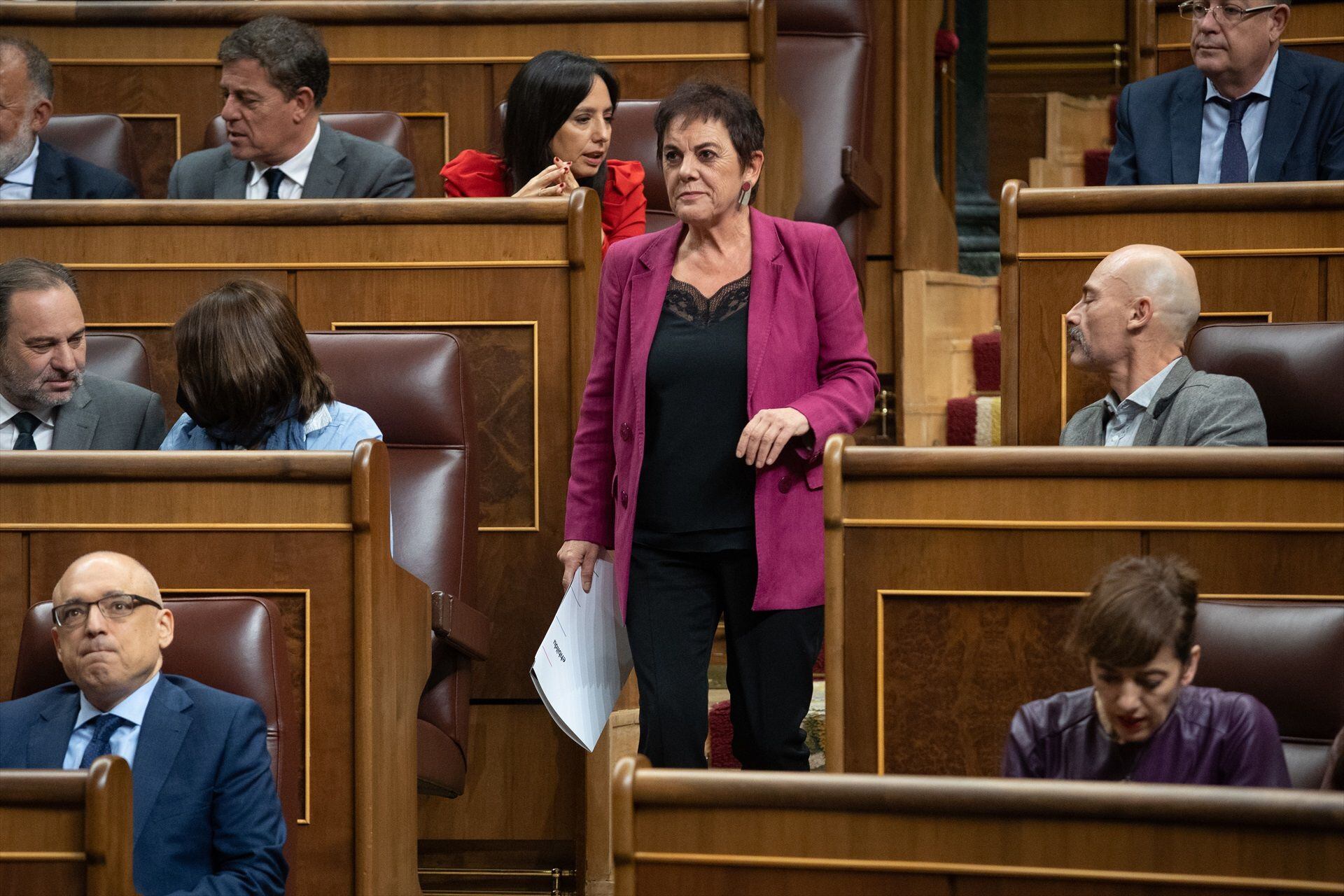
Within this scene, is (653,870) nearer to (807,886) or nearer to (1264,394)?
(807,886)

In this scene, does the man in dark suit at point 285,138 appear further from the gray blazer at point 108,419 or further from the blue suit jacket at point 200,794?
the blue suit jacket at point 200,794

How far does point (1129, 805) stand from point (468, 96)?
1550 millimetres

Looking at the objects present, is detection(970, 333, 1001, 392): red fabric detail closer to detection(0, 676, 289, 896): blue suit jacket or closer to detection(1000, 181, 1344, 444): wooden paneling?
detection(1000, 181, 1344, 444): wooden paneling

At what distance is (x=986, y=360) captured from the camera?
2402 mm

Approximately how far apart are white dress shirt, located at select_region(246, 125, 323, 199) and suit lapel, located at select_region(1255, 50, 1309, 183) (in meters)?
0.99

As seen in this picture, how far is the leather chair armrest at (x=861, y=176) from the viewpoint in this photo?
2217 millimetres

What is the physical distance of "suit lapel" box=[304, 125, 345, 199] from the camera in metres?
1.85

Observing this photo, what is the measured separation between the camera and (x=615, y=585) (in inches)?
52.2

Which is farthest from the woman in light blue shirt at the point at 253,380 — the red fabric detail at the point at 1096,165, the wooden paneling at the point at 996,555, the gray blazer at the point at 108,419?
the red fabric detail at the point at 1096,165

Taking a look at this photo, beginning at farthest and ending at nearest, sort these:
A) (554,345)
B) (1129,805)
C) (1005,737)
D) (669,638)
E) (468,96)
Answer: (468,96) < (554,345) < (669,638) < (1005,737) < (1129,805)

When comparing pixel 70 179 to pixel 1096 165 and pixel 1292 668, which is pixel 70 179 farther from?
pixel 1096 165

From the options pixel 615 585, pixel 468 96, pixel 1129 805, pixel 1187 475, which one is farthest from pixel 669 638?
pixel 468 96

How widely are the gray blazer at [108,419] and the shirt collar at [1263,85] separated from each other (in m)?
1.07

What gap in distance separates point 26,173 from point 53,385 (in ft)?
2.02
